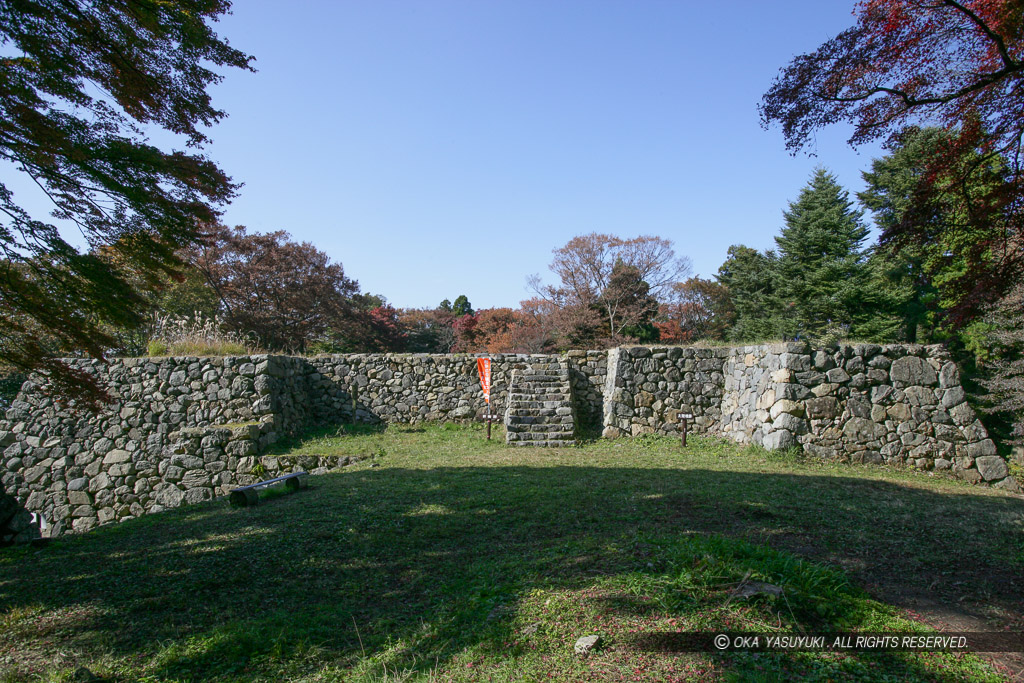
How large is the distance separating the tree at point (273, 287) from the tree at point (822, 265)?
17609 mm

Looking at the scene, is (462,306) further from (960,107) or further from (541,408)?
(960,107)

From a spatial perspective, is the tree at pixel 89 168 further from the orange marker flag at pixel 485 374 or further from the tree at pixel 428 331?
the tree at pixel 428 331

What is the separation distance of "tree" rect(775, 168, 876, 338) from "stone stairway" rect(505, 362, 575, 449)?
13.3m

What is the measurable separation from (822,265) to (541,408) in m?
15.6

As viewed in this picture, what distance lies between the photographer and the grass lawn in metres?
2.71

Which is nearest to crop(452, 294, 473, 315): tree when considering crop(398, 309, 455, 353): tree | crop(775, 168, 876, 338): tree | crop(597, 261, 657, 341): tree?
crop(398, 309, 455, 353): tree

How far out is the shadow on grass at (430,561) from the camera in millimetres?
2973

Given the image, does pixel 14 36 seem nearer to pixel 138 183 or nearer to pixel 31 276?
pixel 138 183

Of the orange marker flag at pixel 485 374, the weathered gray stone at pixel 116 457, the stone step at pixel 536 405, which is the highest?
the orange marker flag at pixel 485 374

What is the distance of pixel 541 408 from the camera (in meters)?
10.7

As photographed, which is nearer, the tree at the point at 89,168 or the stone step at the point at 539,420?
the tree at the point at 89,168

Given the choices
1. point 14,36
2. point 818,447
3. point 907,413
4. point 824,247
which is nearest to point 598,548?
point 14,36

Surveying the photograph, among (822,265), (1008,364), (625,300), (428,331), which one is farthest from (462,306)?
(1008,364)

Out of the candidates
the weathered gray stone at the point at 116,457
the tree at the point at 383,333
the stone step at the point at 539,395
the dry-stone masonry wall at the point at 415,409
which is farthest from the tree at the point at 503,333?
the weathered gray stone at the point at 116,457
